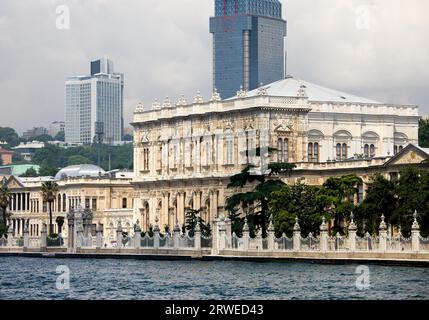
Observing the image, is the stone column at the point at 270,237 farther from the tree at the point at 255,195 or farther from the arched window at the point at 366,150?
the arched window at the point at 366,150

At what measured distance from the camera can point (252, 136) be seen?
414 feet

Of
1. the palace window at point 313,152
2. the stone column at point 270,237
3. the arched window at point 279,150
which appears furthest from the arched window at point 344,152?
the stone column at point 270,237

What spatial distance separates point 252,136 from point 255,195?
16059 millimetres

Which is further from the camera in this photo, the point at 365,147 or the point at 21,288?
the point at 365,147

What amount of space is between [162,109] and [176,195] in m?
8.07

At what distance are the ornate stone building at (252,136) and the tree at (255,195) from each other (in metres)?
3.32

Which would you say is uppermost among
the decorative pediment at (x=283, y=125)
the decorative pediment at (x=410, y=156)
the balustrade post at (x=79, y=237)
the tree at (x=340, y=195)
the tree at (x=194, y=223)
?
the decorative pediment at (x=283, y=125)

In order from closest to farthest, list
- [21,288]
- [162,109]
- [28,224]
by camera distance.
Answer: [21,288] < [162,109] < [28,224]

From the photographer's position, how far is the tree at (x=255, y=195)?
109 meters

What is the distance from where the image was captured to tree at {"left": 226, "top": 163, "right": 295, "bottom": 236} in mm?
108688

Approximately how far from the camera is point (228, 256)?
342 feet
